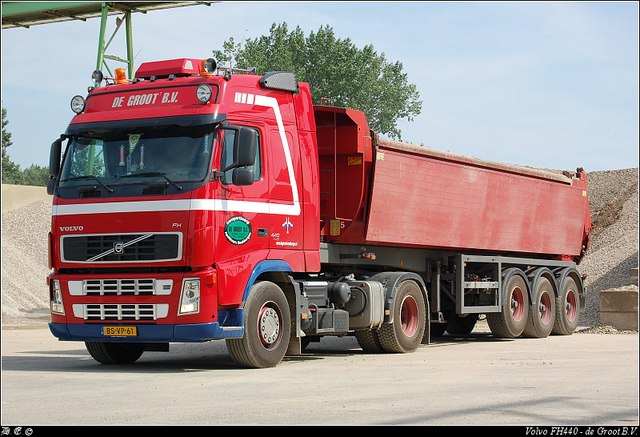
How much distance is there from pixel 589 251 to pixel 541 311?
17007mm

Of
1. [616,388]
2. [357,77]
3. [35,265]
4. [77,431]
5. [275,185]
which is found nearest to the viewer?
[77,431]

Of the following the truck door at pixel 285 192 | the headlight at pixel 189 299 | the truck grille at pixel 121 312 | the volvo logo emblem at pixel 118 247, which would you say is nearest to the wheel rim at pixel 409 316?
the truck door at pixel 285 192

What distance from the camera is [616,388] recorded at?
9109 millimetres

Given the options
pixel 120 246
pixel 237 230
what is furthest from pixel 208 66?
pixel 120 246

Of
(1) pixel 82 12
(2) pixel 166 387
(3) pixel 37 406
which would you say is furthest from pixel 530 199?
(1) pixel 82 12

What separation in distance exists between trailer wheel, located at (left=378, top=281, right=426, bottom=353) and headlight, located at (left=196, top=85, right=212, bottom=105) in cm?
493

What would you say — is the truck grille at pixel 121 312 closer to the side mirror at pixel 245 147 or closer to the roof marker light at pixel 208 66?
→ the side mirror at pixel 245 147

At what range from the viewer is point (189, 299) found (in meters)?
10.6

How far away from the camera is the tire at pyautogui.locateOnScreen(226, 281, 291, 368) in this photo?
11.1 m

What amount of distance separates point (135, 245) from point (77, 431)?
4.49 metres

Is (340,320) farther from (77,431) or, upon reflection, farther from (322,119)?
(77,431)

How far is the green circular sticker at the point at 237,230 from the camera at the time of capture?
10805 millimetres

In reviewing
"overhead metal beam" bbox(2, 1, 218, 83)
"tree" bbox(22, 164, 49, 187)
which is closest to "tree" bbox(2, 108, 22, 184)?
"tree" bbox(22, 164, 49, 187)

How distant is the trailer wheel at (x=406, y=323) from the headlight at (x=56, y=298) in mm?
5205
